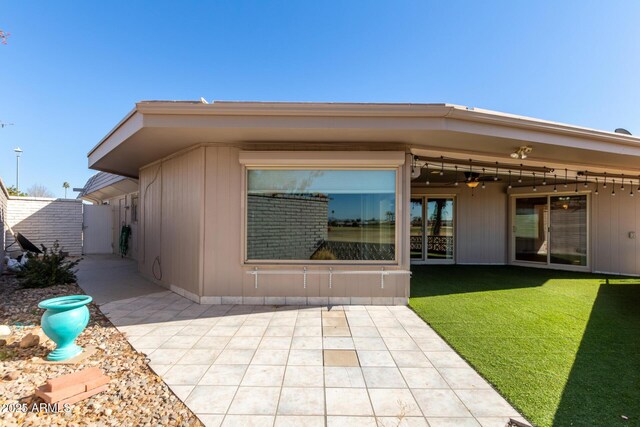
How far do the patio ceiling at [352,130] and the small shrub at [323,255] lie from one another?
5.33ft

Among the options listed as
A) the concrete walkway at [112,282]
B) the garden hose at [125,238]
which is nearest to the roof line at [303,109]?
the concrete walkway at [112,282]

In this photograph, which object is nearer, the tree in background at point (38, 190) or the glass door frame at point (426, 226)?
the glass door frame at point (426, 226)

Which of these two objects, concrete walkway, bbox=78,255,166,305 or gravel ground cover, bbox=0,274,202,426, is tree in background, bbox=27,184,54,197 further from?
gravel ground cover, bbox=0,274,202,426

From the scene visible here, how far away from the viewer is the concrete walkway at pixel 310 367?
1.94 m

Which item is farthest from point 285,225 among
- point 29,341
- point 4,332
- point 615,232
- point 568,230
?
point 615,232

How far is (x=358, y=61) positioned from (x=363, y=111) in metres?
5.35

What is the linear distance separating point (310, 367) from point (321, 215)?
7.97 ft

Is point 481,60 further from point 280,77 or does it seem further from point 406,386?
point 406,386

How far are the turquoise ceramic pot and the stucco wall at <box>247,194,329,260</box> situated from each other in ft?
7.04

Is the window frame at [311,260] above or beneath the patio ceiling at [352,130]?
beneath

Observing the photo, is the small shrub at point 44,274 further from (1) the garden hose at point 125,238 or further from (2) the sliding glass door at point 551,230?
(2) the sliding glass door at point 551,230

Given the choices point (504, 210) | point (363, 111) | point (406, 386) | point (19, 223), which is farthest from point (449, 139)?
point (19, 223)

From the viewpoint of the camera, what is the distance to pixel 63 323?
8.41ft

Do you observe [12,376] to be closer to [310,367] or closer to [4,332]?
[4,332]
